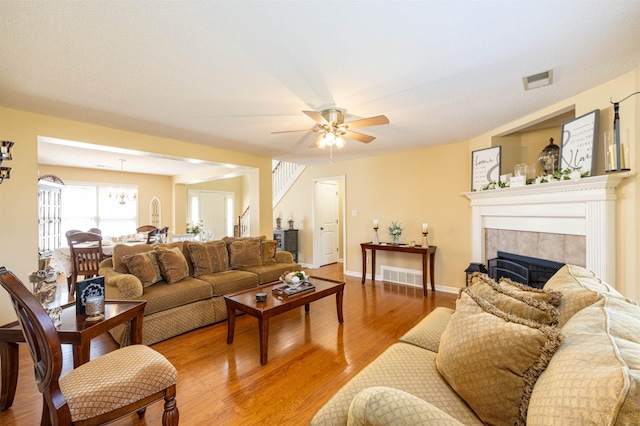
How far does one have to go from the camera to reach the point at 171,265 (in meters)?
3.20

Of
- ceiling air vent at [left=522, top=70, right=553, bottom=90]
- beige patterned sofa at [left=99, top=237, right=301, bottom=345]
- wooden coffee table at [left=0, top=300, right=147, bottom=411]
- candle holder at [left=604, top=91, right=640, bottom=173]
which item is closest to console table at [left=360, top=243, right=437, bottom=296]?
beige patterned sofa at [left=99, top=237, right=301, bottom=345]

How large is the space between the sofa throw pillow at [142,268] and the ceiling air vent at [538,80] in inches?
158

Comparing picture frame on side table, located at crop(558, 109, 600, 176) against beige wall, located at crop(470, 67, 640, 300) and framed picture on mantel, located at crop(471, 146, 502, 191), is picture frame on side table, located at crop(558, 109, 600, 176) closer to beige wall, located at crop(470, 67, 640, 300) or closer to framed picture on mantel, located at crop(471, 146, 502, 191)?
beige wall, located at crop(470, 67, 640, 300)

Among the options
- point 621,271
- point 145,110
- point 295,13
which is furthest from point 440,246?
point 145,110

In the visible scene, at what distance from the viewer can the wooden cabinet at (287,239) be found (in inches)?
258

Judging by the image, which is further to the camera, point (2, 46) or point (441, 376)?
point (2, 46)

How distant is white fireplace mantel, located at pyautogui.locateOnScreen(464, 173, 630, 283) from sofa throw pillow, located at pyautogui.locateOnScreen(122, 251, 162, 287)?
4213mm

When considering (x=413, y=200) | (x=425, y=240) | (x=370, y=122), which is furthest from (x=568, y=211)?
(x=413, y=200)

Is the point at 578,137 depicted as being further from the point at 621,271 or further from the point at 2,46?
the point at 2,46

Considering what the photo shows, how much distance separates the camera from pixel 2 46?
1826 mm

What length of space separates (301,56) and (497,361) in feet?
6.77

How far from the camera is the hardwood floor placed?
1.81 metres

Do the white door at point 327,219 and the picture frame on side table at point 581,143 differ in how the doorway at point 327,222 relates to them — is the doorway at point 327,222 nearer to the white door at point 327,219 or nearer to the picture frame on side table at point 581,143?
the white door at point 327,219

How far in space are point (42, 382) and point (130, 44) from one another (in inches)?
77.3
